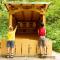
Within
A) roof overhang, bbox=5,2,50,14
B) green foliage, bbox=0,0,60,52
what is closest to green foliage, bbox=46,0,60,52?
green foliage, bbox=0,0,60,52

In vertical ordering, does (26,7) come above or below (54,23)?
above

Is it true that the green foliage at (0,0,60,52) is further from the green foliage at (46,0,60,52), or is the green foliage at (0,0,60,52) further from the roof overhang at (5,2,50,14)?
the roof overhang at (5,2,50,14)

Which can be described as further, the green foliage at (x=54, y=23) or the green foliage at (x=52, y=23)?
the green foliage at (x=52, y=23)

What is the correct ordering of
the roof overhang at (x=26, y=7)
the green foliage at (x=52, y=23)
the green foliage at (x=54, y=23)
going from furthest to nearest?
the green foliage at (x=52, y=23)
the green foliage at (x=54, y=23)
the roof overhang at (x=26, y=7)

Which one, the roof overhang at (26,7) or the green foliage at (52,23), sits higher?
the roof overhang at (26,7)

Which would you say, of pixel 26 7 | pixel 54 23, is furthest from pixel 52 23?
pixel 26 7

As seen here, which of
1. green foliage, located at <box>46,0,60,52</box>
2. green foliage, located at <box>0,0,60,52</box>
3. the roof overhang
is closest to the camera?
the roof overhang

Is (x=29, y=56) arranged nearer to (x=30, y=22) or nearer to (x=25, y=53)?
(x=25, y=53)

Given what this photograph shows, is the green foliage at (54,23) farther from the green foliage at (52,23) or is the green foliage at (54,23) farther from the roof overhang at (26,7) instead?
the roof overhang at (26,7)

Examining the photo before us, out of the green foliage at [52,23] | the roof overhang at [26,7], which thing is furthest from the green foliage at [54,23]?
the roof overhang at [26,7]

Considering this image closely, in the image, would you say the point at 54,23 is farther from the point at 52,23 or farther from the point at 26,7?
the point at 26,7

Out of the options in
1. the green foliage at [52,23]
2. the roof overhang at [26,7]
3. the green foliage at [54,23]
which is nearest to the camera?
the roof overhang at [26,7]

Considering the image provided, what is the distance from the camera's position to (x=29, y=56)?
17422mm

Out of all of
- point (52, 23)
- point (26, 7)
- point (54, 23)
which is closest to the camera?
point (26, 7)
